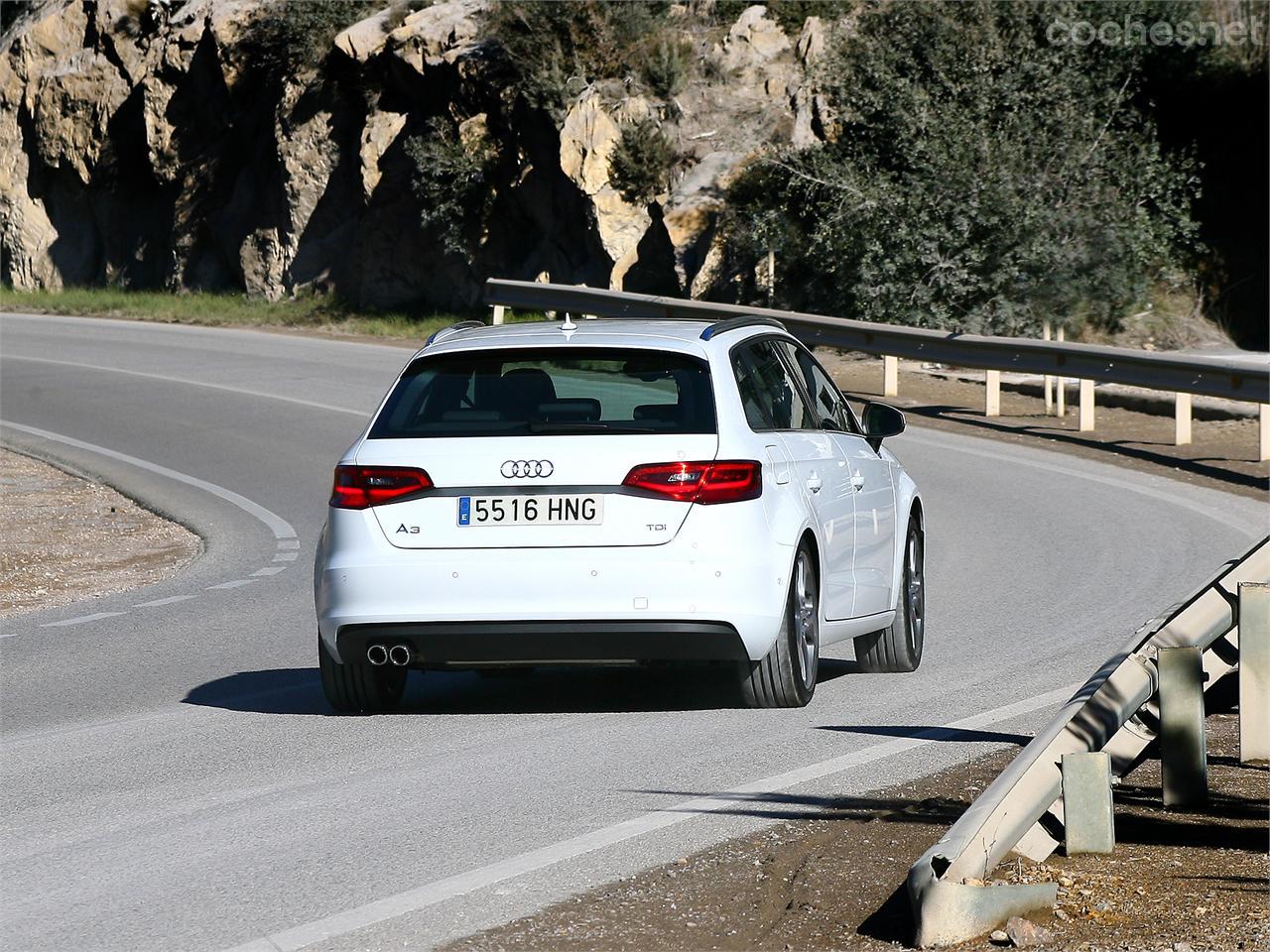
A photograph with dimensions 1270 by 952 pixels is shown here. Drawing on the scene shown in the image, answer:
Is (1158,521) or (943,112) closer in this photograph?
(1158,521)

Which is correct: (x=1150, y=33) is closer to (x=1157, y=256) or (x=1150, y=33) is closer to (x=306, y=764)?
(x=1157, y=256)

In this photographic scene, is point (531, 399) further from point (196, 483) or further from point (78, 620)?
point (196, 483)

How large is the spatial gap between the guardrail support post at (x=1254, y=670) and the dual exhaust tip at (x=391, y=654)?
312 cm

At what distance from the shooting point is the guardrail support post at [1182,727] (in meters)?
5.96

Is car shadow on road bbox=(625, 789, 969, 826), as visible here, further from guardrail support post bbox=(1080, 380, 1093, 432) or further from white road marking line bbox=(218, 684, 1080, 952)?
guardrail support post bbox=(1080, 380, 1093, 432)

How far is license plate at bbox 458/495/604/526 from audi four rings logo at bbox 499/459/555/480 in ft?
0.28

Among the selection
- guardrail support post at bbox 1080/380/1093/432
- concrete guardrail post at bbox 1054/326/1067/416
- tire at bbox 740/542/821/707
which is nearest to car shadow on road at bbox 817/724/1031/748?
tire at bbox 740/542/821/707

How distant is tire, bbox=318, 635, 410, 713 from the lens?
26.8 feet

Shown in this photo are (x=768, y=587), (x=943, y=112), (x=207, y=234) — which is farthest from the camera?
(x=207, y=234)

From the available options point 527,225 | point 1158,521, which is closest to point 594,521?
point 1158,521

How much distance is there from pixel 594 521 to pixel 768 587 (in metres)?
0.73

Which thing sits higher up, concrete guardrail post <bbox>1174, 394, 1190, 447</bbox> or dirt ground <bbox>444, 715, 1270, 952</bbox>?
dirt ground <bbox>444, 715, 1270, 952</bbox>

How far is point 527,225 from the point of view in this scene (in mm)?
35125

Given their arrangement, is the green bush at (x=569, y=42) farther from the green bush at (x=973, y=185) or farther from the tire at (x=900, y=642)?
the tire at (x=900, y=642)
